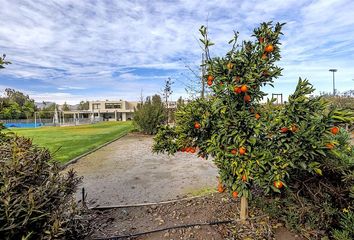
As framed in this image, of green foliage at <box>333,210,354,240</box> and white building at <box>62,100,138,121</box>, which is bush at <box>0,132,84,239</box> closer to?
green foliage at <box>333,210,354,240</box>

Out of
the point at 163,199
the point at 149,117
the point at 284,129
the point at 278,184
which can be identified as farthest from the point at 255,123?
the point at 149,117

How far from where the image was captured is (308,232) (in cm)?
308

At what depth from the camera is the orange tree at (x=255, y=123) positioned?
256cm

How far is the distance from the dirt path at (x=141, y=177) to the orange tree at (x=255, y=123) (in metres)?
2.44

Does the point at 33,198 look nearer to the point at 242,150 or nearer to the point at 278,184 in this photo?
the point at 242,150

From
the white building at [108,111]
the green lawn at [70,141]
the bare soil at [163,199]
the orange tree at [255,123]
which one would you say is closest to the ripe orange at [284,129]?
the orange tree at [255,123]

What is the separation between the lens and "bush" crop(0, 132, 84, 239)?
5.51 feet

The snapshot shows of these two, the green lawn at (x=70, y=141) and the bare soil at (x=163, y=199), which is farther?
the green lawn at (x=70, y=141)

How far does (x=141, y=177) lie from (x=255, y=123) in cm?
489

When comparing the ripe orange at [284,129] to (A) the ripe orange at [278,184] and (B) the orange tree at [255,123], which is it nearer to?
(B) the orange tree at [255,123]

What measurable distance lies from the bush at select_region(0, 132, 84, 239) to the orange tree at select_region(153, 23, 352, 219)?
1.71 metres

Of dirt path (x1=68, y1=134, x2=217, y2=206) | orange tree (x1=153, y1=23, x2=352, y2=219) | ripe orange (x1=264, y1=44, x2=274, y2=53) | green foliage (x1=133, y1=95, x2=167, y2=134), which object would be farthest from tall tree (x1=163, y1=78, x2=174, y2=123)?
ripe orange (x1=264, y1=44, x2=274, y2=53)

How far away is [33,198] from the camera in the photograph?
1767 millimetres

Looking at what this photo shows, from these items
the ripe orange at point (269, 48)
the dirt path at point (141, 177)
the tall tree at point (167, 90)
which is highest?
the tall tree at point (167, 90)
